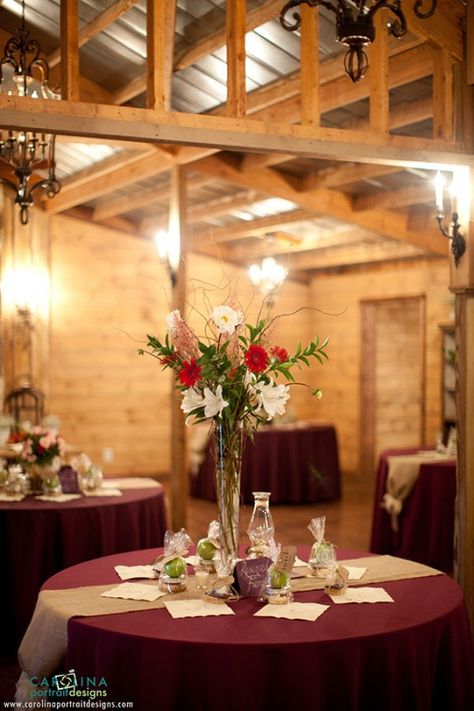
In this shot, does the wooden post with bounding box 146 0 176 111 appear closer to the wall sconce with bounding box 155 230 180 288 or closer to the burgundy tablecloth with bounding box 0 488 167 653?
the burgundy tablecloth with bounding box 0 488 167 653

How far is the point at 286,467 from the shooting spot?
29.2 ft

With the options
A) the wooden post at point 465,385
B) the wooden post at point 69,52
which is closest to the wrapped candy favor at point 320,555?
the wooden post at point 465,385

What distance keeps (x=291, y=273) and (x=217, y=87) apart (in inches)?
229

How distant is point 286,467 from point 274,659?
649 cm

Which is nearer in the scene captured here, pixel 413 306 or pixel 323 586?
pixel 323 586

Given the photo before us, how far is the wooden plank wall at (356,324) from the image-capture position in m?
9.38

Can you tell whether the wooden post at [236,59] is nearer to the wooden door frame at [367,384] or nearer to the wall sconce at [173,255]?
the wall sconce at [173,255]

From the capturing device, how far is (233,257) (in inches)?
443

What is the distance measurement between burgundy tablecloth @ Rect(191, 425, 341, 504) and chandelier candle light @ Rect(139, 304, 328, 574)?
5.64 metres

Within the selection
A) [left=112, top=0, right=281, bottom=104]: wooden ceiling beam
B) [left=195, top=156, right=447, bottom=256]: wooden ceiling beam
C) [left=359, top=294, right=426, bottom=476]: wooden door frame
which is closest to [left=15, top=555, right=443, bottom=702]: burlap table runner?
[left=112, top=0, right=281, bottom=104]: wooden ceiling beam

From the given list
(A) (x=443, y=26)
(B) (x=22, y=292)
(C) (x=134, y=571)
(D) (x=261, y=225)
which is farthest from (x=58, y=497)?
(D) (x=261, y=225)

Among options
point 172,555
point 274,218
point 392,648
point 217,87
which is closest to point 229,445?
point 172,555

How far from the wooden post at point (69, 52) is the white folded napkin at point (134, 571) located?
1.83 m

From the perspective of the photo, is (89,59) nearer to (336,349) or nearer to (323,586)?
(323,586)
